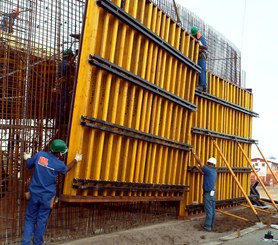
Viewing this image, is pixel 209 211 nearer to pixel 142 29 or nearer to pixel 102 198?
pixel 102 198

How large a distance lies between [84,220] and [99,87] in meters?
2.55

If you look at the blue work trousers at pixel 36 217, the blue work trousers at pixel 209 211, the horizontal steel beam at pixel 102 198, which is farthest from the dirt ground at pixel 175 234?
the blue work trousers at pixel 36 217

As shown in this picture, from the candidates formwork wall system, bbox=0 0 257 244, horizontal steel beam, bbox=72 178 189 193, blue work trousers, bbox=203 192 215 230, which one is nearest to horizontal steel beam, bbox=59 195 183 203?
formwork wall system, bbox=0 0 257 244

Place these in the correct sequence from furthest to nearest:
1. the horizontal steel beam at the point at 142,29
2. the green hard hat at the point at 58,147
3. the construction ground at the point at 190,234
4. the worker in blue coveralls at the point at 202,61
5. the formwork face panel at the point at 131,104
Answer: the worker in blue coveralls at the point at 202,61 < the construction ground at the point at 190,234 < the horizontal steel beam at the point at 142,29 < the formwork face panel at the point at 131,104 < the green hard hat at the point at 58,147

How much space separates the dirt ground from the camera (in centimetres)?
745

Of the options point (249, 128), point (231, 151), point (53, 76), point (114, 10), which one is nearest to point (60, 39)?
point (53, 76)

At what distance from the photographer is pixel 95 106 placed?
6.68 metres

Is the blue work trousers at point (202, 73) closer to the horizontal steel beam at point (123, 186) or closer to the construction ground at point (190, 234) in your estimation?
the horizontal steel beam at point (123, 186)

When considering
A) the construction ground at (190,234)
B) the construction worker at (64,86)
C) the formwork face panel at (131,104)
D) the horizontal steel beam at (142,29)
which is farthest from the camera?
the construction ground at (190,234)

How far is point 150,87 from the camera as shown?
8086mm

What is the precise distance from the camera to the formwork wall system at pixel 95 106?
21.2 feet

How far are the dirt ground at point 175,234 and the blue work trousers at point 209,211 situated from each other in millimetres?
153

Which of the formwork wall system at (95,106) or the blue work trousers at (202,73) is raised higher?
the blue work trousers at (202,73)

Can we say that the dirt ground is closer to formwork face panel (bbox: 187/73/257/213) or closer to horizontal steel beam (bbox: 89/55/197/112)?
formwork face panel (bbox: 187/73/257/213)
